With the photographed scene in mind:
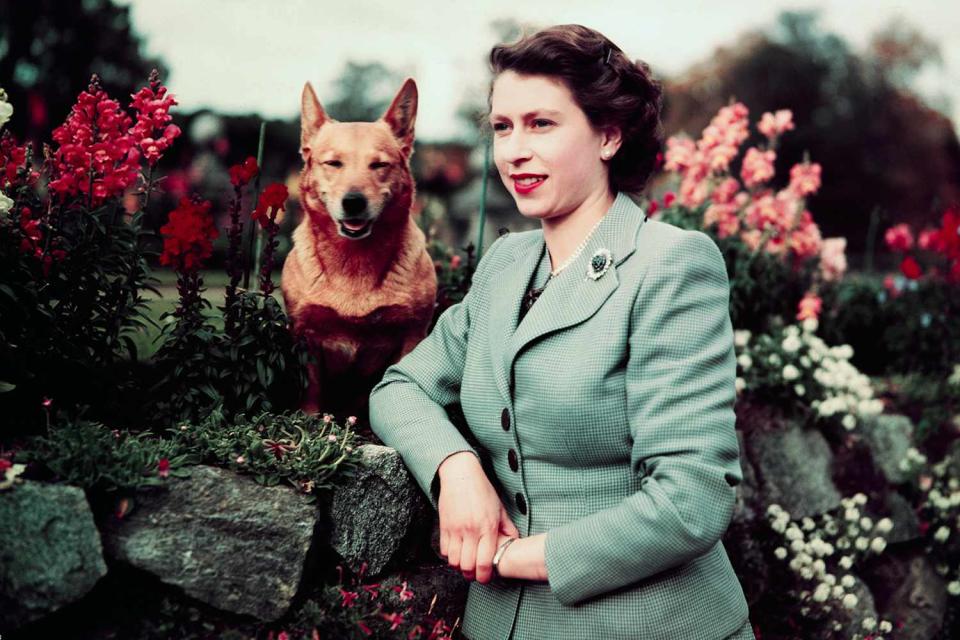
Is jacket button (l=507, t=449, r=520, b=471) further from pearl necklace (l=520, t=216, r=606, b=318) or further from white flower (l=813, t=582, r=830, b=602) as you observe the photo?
white flower (l=813, t=582, r=830, b=602)

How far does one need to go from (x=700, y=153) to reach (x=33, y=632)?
15.9ft

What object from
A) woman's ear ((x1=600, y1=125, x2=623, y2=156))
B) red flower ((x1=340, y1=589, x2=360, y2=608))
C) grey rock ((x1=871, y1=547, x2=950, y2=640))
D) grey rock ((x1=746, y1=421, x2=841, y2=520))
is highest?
woman's ear ((x1=600, y1=125, x2=623, y2=156))

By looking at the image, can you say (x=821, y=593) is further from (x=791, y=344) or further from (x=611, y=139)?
(x=611, y=139)

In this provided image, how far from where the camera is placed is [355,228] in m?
2.91

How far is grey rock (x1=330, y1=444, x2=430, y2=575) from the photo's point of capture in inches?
106

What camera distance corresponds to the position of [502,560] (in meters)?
2.27

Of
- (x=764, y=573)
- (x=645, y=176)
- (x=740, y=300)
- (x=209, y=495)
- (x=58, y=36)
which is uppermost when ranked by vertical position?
(x=58, y=36)

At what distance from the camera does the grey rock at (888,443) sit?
5.41 m

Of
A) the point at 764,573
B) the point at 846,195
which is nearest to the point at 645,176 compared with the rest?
the point at 764,573

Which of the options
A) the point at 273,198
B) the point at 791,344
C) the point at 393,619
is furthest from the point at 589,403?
the point at 791,344

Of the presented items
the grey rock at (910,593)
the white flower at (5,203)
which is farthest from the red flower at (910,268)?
the white flower at (5,203)

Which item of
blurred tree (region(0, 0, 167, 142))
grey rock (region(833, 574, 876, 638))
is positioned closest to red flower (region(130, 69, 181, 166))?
grey rock (region(833, 574, 876, 638))

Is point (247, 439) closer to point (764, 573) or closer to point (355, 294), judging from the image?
point (355, 294)

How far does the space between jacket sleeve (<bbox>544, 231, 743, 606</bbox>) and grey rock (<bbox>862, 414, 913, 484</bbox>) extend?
3.78m
